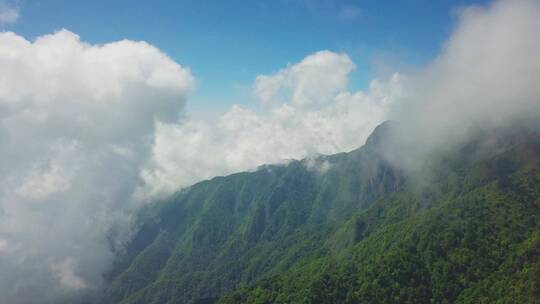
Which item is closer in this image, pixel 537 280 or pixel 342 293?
pixel 537 280

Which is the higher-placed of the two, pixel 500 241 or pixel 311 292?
pixel 311 292

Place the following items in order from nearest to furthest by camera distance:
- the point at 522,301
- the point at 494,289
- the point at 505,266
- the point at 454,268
Result: 1. the point at 522,301
2. the point at 494,289
3. the point at 505,266
4. the point at 454,268

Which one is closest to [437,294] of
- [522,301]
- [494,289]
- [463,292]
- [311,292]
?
[463,292]

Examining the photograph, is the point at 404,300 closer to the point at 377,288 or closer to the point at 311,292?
the point at 377,288

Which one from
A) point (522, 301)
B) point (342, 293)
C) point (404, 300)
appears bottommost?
point (522, 301)

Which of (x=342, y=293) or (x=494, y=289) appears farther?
(x=342, y=293)

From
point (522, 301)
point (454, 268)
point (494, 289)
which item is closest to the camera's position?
point (522, 301)

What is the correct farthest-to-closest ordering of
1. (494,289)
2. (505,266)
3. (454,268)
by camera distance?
(454,268) < (505,266) < (494,289)

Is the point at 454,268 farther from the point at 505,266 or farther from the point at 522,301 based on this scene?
the point at 522,301

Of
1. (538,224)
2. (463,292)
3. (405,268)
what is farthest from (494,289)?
(538,224)
